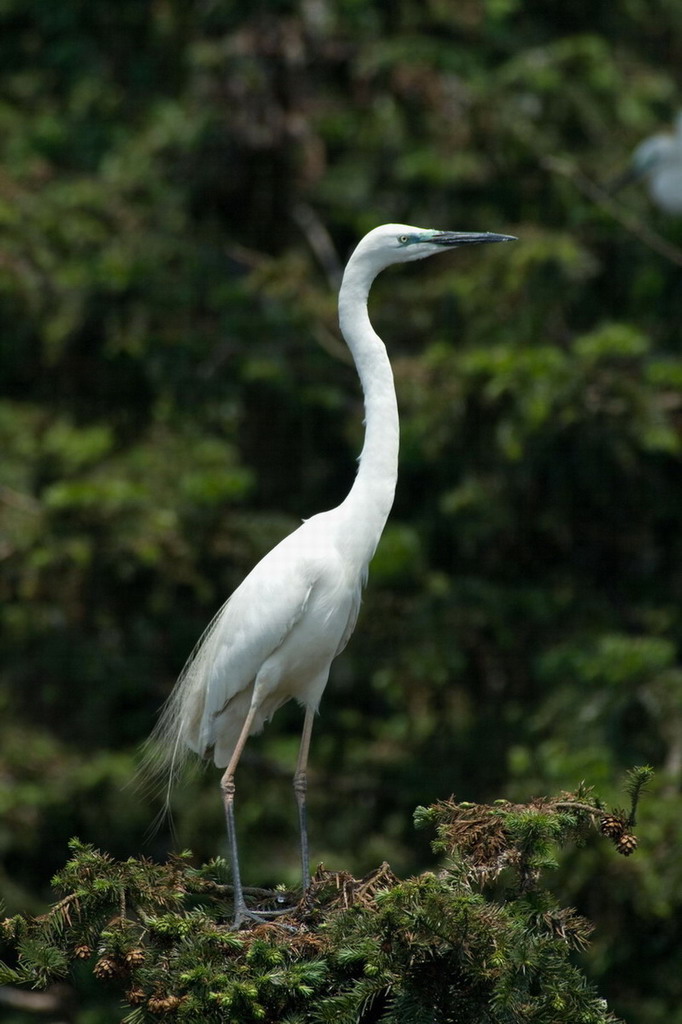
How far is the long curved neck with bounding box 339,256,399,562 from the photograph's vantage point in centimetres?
314

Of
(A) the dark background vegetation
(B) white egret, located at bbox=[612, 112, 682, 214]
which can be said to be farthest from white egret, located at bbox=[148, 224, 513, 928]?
(B) white egret, located at bbox=[612, 112, 682, 214]

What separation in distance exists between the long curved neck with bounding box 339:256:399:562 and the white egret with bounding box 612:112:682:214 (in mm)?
3133

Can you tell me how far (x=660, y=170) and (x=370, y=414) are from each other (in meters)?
3.41

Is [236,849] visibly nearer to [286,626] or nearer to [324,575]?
[286,626]

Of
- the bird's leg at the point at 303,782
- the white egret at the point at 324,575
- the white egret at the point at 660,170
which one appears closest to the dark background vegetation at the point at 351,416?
the white egret at the point at 660,170

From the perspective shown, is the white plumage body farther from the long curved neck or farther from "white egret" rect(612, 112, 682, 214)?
"white egret" rect(612, 112, 682, 214)

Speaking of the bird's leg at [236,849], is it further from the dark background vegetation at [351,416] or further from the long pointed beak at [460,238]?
the dark background vegetation at [351,416]

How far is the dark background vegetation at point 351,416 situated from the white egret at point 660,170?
8cm

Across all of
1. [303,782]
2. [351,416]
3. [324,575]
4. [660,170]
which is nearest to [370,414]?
[324,575]

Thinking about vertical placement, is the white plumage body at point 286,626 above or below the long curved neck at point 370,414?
below

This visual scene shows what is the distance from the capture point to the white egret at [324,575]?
3160 mm

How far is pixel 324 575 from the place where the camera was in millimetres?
3197

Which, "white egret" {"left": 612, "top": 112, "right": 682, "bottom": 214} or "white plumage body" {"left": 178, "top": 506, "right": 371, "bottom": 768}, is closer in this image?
"white plumage body" {"left": 178, "top": 506, "right": 371, "bottom": 768}

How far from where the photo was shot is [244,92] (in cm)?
605
